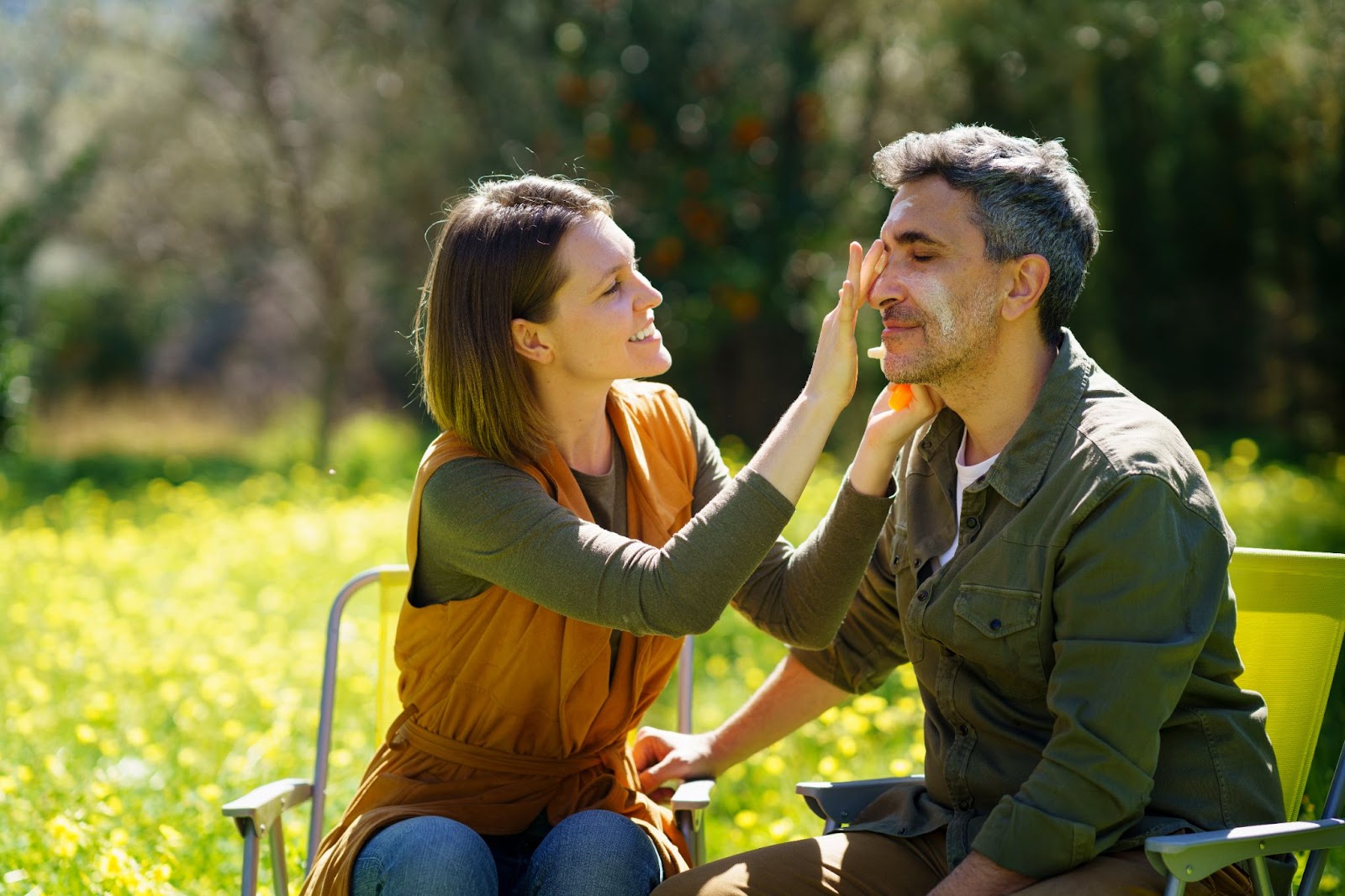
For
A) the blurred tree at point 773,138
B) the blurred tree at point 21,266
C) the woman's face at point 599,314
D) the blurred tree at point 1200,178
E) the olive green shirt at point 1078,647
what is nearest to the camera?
the olive green shirt at point 1078,647

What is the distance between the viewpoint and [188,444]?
15789 millimetres

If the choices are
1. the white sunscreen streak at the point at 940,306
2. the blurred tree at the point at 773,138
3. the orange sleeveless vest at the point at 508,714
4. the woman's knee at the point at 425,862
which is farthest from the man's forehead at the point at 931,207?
the blurred tree at the point at 773,138

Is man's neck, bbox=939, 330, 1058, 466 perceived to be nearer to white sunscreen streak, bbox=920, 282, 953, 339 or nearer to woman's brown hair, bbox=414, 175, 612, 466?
white sunscreen streak, bbox=920, 282, 953, 339

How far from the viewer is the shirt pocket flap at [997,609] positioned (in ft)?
7.73

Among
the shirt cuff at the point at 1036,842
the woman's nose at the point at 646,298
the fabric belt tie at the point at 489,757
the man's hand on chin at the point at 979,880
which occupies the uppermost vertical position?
the woman's nose at the point at 646,298

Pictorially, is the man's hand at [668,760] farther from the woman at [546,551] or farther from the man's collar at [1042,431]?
the man's collar at [1042,431]

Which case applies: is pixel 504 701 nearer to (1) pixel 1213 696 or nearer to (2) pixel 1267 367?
(1) pixel 1213 696

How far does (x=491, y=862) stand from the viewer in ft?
8.16

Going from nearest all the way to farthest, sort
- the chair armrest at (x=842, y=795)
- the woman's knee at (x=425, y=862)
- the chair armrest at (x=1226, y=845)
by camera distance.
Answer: the chair armrest at (x=1226, y=845)
the woman's knee at (x=425, y=862)
the chair armrest at (x=842, y=795)

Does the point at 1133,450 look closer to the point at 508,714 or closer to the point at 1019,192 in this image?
the point at 1019,192

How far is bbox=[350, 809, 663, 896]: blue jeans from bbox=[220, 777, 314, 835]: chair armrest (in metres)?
0.28

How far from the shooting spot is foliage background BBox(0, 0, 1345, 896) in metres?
9.48

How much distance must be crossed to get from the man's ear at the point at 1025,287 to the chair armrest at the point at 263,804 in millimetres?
1725

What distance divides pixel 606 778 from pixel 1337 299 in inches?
427
